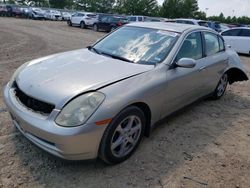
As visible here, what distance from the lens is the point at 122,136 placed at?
3.25m

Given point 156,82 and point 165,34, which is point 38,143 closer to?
point 156,82

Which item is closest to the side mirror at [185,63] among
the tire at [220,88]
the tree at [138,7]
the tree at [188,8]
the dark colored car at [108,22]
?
the tire at [220,88]

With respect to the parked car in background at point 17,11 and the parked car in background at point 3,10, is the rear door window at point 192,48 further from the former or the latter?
the parked car in background at point 3,10

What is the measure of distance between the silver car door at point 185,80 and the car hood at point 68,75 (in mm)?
422

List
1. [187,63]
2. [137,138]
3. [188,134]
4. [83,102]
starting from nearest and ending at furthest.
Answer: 1. [83,102]
2. [137,138]
3. [187,63]
4. [188,134]

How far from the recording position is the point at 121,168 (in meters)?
3.22

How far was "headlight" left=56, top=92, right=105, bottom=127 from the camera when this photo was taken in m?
2.76

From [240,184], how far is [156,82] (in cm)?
151

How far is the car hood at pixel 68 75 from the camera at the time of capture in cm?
298

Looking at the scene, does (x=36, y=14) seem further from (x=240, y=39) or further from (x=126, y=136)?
(x=126, y=136)

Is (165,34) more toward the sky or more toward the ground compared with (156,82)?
more toward the sky

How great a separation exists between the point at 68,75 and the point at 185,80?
1.76m

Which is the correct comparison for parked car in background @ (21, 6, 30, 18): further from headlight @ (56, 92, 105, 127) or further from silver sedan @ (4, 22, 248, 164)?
headlight @ (56, 92, 105, 127)

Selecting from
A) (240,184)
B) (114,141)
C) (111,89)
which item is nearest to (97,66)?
(111,89)
